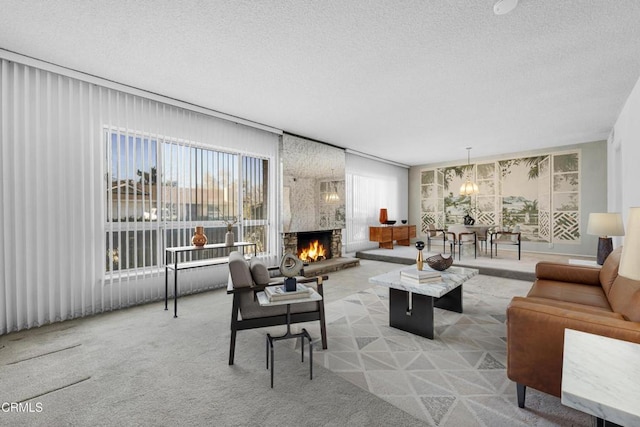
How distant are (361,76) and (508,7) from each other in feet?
4.89

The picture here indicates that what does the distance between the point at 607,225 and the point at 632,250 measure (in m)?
2.89

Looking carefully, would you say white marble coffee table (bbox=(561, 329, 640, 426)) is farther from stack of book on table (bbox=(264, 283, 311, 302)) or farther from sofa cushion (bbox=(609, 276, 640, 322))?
stack of book on table (bbox=(264, 283, 311, 302))

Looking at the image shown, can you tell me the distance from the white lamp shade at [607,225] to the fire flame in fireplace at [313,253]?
4461 mm

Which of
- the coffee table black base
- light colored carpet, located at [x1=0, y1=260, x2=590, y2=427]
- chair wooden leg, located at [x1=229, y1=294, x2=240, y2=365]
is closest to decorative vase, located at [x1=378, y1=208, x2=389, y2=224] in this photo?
light colored carpet, located at [x1=0, y1=260, x2=590, y2=427]

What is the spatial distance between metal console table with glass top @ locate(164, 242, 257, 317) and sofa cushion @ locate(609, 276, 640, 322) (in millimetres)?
3747

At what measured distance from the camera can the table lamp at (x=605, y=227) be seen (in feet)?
10.8

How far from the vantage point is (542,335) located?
1.63 m

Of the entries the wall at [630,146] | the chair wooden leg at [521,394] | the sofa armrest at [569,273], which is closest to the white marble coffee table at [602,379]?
the chair wooden leg at [521,394]

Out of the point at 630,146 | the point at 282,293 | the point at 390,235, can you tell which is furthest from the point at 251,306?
the point at 390,235

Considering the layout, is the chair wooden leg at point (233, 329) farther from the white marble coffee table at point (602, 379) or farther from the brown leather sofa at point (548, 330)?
the white marble coffee table at point (602, 379)

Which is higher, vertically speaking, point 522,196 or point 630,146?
point 630,146

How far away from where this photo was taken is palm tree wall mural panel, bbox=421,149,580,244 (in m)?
6.91

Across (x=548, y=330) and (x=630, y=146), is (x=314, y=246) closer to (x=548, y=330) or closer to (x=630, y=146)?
(x=548, y=330)

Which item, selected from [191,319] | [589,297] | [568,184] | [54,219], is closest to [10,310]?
[54,219]
